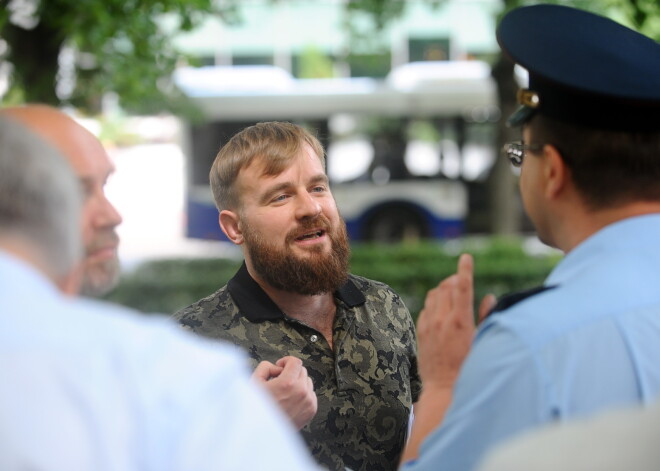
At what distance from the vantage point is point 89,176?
153cm

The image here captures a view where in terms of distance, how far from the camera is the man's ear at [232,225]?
2.49m

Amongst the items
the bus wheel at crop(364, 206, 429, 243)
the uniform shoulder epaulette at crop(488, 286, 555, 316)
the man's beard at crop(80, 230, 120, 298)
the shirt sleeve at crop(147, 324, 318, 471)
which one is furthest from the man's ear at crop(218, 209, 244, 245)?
the bus wheel at crop(364, 206, 429, 243)

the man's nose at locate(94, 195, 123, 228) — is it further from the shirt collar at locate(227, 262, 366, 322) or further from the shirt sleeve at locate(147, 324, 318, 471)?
the shirt collar at locate(227, 262, 366, 322)

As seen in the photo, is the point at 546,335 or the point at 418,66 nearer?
the point at 546,335

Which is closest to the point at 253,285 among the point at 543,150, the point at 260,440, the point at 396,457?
the point at 396,457

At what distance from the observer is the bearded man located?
2336 millimetres

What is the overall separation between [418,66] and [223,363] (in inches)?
618

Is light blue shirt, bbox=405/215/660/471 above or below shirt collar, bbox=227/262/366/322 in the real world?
above

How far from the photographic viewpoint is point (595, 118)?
5.27ft


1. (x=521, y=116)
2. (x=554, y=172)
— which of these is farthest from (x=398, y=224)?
(x=554, y=172)

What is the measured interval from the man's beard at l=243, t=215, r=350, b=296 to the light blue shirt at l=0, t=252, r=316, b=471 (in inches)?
48.3

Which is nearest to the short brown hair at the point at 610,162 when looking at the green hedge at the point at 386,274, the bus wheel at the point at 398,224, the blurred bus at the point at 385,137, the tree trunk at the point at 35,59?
the green hedge at the point at 386,274

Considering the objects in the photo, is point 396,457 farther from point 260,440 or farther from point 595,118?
point 260,440

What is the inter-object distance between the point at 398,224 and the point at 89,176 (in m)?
13.6
